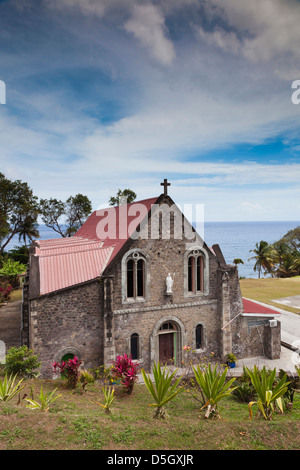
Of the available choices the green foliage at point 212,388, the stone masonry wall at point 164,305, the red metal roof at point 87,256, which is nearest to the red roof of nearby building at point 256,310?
the stone masonry wall at point 164,305

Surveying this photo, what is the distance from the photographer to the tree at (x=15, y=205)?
45156 mm

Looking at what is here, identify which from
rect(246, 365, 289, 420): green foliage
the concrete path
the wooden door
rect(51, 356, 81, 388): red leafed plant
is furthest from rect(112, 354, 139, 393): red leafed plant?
the concrete path

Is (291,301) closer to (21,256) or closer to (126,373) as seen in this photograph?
(126,373)

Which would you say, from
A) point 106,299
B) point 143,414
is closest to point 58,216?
point 106,299

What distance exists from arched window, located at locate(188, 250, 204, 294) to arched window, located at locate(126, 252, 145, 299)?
3.38 m

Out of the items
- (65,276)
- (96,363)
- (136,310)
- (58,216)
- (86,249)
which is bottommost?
(96,363)

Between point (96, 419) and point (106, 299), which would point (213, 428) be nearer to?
point (96, 419)

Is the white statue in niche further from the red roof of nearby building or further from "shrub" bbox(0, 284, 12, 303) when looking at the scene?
"shrub" bbox(0, 284, 12, 303)

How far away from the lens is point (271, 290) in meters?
41.2

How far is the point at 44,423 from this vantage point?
822 cm

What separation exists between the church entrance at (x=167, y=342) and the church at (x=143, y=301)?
64mm

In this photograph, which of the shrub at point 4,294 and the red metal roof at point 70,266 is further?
the shrub at point 4,294

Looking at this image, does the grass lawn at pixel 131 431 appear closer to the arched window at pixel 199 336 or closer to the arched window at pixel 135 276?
the arched window at pixel 135 276
